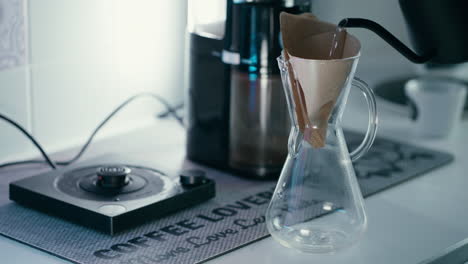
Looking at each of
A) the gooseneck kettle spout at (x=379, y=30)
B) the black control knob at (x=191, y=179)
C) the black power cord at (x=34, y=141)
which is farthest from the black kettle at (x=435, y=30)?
the black power cord at (x=34, y=141)

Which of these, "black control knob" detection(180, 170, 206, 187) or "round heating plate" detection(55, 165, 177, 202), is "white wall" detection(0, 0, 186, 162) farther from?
"black control knob" detection(180, 170, 206, 187)

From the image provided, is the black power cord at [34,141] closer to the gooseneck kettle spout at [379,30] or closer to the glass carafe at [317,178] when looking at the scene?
the glass carafe at [317,178]

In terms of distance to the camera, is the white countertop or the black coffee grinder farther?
the black coffee grinder

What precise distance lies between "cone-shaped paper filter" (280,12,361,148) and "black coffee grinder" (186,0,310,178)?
0.17 metres

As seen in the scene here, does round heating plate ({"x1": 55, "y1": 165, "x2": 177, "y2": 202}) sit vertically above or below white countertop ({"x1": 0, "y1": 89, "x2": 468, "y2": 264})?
above

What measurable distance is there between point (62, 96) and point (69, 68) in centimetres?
5

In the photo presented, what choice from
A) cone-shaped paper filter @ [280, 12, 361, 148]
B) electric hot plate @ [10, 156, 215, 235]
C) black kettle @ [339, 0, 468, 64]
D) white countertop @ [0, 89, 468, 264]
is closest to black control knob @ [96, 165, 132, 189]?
electric hot plate @ [10, 156, 215, 235]

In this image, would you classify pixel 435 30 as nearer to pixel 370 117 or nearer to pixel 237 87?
pixel 370 117

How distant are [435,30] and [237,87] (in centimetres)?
30

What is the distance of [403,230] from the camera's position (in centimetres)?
98

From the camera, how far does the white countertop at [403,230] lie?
2.90 ft

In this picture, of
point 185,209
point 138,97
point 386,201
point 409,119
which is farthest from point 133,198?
point 409,119

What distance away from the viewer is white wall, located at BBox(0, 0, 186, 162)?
1.20m

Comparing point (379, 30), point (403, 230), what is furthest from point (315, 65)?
point (403, 230)
